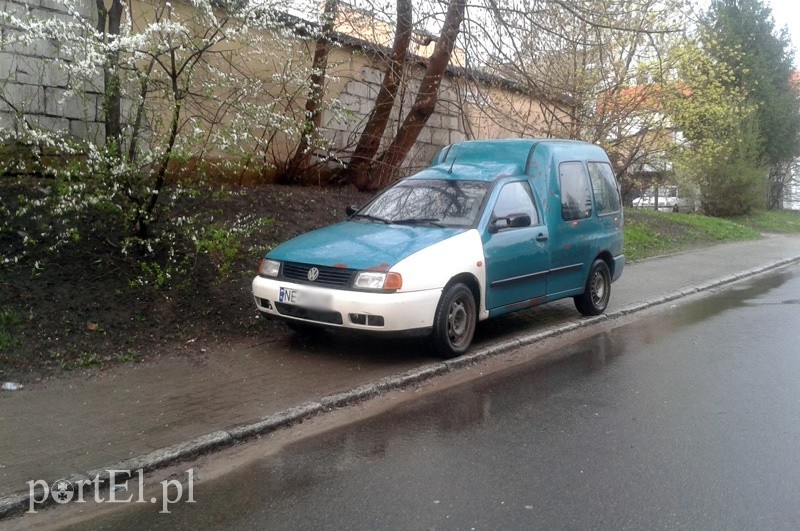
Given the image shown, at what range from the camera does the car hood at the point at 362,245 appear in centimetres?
733

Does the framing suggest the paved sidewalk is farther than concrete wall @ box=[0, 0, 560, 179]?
No

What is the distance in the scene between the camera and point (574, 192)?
9703 millimetres

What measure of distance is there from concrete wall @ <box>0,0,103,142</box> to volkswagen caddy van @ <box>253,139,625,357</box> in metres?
3.21

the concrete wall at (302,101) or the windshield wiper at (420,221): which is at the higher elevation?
the concrete wall at (302,101)

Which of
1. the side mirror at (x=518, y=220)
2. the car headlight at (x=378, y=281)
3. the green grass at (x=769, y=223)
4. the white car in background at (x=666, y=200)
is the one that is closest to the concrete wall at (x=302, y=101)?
the side mirror at (x=518, y=220)

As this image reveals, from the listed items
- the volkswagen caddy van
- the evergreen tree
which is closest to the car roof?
the volkswagen caddy van

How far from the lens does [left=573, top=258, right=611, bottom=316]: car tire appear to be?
10047 mm

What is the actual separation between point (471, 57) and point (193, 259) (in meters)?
5.25

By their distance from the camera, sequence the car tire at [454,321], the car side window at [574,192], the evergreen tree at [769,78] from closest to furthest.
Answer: the car tire at [454,321]
the car side window at [574,192]
the evergreen tree at [769,78]

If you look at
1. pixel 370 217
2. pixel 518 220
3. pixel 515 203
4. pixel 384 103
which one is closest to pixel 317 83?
pixel 384 103

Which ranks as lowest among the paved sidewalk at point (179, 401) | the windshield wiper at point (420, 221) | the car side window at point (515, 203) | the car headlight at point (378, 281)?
the paved sidewalk at point (179, 401)

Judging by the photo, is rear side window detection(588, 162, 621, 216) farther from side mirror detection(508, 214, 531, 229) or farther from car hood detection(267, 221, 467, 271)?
car hood detection(267, 221, 467, 271)

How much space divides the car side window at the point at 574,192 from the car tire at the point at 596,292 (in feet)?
2.51

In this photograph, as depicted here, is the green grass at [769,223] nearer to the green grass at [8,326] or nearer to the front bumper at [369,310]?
the front bumper at [369,310]
